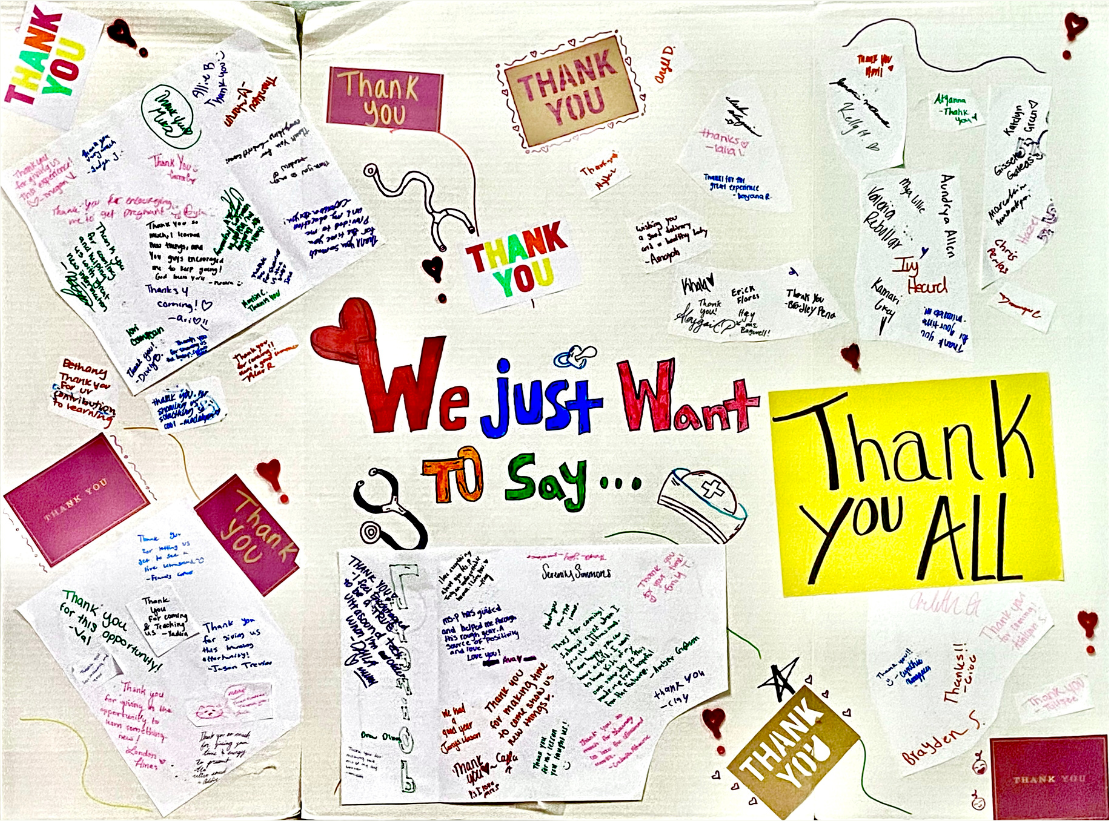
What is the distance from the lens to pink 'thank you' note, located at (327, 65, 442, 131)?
Result: 143cm

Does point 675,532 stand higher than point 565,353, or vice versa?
point 565,353

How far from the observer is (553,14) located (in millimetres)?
1446

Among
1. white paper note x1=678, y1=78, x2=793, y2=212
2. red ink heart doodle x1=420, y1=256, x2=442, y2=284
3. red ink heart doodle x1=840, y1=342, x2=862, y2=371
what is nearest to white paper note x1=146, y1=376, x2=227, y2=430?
red ink heart doodle x1=420, y1=256, x2=442, y2=284

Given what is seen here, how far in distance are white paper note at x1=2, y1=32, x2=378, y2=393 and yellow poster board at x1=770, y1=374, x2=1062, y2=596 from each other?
73 cm

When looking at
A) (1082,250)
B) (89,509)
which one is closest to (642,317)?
(1082,250)

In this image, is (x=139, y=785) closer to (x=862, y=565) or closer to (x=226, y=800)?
(x=226, y=800)

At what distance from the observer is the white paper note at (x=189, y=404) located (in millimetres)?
1430

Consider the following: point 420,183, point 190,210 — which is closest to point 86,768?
point 190,210

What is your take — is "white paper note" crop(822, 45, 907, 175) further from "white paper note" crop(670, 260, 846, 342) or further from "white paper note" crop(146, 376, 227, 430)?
"white paper note" crop(146, 376, 227, 430)

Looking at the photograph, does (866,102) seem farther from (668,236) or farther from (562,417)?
(562,417)

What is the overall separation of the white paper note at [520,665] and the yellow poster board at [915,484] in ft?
0.56

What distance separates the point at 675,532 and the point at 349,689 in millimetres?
534

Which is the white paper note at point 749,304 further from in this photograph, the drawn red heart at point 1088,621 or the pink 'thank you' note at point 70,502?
the pink 'thank you' note at point 70,502

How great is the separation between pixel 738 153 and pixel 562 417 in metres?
0.47
